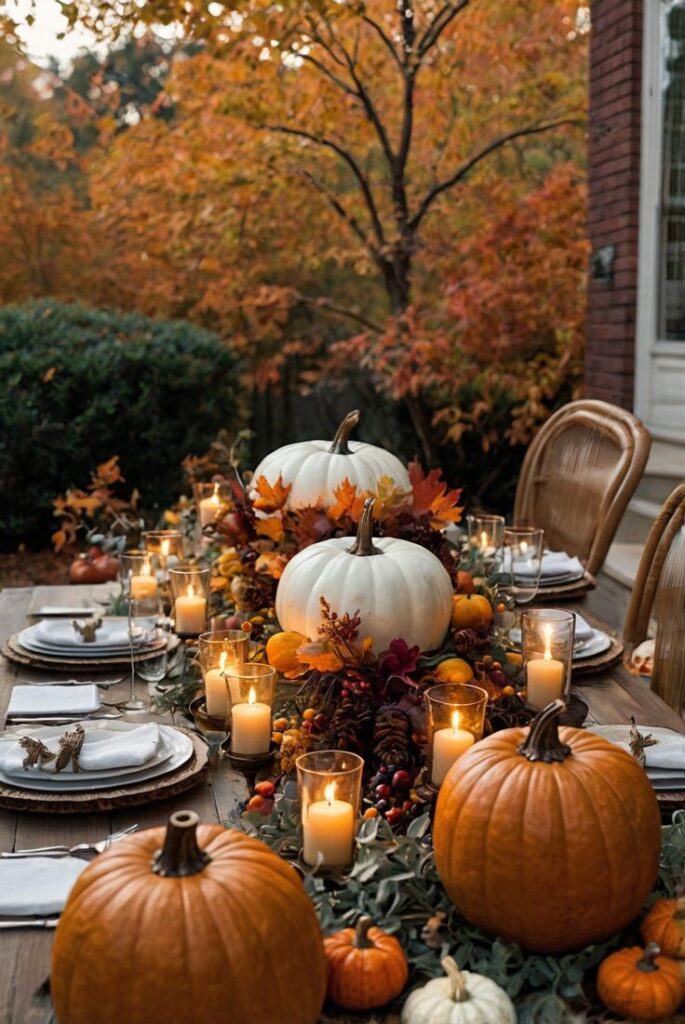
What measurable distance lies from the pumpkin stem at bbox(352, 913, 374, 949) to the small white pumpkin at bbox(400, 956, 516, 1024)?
64 millimetres

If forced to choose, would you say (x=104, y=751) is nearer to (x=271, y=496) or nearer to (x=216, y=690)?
(x=216, y=690)

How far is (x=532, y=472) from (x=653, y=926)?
2.33 metres

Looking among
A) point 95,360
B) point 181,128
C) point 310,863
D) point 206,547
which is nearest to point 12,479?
point 95,360

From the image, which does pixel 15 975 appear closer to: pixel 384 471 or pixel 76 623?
pixel 76 623

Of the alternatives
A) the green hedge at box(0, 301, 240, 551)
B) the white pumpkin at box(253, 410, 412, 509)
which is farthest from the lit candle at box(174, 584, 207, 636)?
the green hedge at box(0, 301, 240, 551)

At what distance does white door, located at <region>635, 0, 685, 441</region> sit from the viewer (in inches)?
194

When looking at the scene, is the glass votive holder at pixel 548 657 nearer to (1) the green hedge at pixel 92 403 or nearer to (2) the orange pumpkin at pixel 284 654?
(2) the orange pumpkin at pixel 284 654

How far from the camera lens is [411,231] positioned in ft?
20.6

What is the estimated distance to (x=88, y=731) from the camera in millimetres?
1752

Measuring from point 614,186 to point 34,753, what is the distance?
4.33 meters

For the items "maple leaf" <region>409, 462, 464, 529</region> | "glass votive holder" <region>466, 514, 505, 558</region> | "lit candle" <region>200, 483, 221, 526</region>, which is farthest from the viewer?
"lit candle" <region>200, 483, 221, 526</region>

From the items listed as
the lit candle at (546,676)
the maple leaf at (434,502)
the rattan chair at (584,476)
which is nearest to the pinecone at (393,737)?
the lit candle at (546,676)

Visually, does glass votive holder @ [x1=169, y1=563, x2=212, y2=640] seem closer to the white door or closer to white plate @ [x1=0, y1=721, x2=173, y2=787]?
white plate @ [x1=0, y1=721, x2=173, y2=787]

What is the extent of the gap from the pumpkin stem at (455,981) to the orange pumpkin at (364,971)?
0.07 m
